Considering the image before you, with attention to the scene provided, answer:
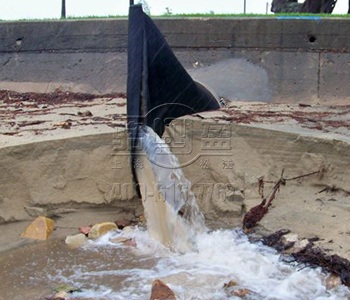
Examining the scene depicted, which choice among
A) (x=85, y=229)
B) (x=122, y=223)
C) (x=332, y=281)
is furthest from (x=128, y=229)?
(x=332, y=281)

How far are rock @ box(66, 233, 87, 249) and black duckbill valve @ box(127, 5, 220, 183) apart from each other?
883 millimetres

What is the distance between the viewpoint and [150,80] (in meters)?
4.56

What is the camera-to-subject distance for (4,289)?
364cm

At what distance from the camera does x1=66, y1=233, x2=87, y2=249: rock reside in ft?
14.6

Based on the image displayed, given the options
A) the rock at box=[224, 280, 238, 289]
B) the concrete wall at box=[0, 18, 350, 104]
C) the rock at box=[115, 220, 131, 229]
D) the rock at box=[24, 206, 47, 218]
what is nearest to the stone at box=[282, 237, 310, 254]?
the rock at box=[224, 280, 238, 289]

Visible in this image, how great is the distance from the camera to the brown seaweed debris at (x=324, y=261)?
141 inches

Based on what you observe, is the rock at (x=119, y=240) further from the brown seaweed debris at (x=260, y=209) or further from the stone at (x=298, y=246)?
the stone at (x=298, y=246)

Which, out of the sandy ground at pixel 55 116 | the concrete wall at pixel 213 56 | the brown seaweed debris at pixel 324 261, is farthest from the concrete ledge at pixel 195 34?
the brown seaweed debris at pixel 324 261

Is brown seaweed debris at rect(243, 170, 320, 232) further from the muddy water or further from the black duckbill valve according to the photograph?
the black duckbill valve

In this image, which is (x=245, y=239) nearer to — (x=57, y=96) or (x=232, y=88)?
(x=232, y=88)

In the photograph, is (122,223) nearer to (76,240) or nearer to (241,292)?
(76,240)

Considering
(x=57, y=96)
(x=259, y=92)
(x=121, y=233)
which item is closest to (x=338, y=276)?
(x=121, y=233)

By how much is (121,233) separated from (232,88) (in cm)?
365

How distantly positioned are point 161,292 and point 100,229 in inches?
56.1
